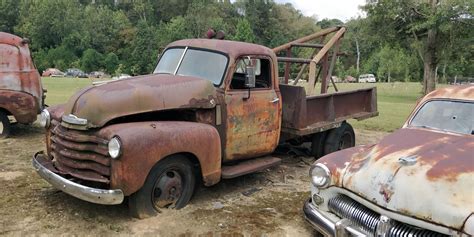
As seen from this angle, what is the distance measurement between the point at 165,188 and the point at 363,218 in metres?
2.27

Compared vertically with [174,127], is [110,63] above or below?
above

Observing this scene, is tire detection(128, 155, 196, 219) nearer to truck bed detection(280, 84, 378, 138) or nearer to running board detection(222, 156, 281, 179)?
running board detection(222, 156, 281, 179)

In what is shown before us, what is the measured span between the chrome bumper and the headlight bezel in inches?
78.1

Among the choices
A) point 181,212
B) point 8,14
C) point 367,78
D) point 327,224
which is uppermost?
point 8,14

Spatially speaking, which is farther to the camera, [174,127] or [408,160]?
[174,127]

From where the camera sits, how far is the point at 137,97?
509 cm

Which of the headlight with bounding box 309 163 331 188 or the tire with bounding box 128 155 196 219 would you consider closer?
the headlight with bounding box 309 163 331 188

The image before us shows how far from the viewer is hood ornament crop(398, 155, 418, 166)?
379 cm

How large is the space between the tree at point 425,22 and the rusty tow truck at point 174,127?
60.9 ft

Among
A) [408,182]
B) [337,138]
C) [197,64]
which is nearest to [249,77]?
[197,64]

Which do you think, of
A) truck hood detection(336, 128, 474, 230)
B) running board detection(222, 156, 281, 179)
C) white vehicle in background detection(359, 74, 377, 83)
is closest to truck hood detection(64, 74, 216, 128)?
running board detection(222, 156, 281, 179)

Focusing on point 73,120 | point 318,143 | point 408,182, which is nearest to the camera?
point 408,182

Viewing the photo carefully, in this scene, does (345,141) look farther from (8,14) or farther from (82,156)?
(8,14)

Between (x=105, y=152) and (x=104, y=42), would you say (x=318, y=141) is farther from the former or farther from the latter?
(x=104, y=42)
